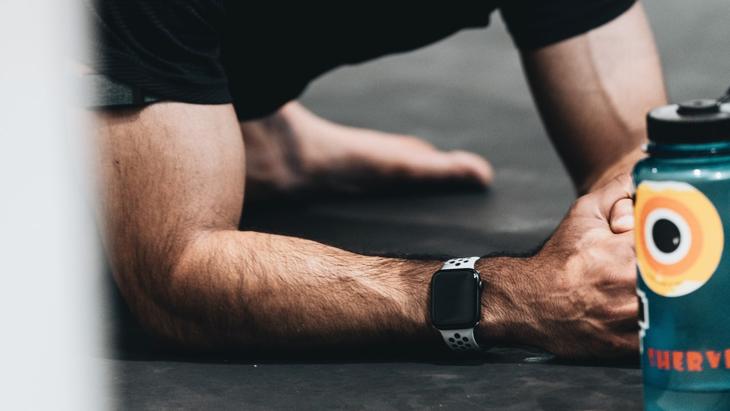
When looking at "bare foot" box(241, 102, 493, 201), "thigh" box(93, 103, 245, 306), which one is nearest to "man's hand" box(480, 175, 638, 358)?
"thigh" box(93, 103, 245, 306)

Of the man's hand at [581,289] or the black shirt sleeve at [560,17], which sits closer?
the man's hand at [581,289]

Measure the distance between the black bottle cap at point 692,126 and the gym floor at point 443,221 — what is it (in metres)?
0.37

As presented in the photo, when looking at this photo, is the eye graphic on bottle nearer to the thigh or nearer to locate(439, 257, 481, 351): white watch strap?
locate(439, 257, 481, 351): white watch strap

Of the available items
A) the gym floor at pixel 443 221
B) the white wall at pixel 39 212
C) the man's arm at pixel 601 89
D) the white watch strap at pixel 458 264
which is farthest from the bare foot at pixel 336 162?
the white watch strap at pixel 458 264

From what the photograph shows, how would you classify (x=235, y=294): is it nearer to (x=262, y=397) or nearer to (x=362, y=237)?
(x=262, y=397)

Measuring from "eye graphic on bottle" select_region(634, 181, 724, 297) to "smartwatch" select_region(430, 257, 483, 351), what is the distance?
35cm

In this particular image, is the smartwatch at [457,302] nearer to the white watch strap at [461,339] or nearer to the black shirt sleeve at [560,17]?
the white watch strap at [461,339]

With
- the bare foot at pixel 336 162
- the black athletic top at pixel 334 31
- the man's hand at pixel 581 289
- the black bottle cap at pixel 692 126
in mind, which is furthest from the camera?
the bare foot at pixel 336 162

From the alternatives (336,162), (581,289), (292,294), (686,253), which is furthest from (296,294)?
(336,162)

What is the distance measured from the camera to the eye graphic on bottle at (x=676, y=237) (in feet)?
3.78

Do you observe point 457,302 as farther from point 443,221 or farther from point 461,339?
point 443,221

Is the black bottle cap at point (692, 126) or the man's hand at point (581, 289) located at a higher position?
the black bottle cap at point (692, 126)

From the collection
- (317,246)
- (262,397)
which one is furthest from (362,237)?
(262,397)

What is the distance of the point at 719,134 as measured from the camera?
1155 mm
